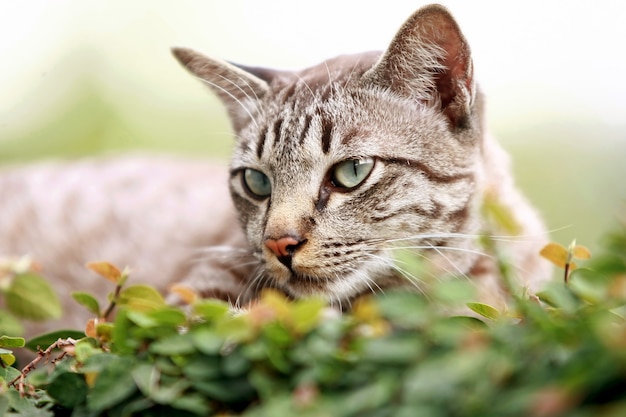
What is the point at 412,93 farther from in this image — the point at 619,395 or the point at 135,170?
the point at 135,170

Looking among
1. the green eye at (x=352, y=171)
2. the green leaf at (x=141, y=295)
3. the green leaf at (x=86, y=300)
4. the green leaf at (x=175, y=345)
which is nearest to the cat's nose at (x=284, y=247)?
the green eye at (x=352, y=171)

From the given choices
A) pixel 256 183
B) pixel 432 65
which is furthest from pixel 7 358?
pixel 432 65

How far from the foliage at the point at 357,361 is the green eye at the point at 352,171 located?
540 millimetres

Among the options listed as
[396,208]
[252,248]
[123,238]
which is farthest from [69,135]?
[396,208]

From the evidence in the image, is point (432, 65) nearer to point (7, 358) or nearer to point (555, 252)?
point (555, 252)

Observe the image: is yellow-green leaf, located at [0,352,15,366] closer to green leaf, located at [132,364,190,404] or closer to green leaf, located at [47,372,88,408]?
green leaf, located at [47,372,88,408]

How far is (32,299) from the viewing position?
1520mm

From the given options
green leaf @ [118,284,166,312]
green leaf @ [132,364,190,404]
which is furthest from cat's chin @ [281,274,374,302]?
green leaf @ [132,364,190,404]

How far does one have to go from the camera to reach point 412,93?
166cm

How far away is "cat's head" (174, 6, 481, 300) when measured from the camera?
1.50m

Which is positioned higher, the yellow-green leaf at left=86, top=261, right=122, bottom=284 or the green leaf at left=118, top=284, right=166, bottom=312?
the yellow-green leaf at left=86, top=261, right=122, bottom=284

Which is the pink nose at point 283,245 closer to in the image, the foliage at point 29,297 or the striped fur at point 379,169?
the striped fur at point 379,169

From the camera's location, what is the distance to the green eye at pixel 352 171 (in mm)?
A: 1544

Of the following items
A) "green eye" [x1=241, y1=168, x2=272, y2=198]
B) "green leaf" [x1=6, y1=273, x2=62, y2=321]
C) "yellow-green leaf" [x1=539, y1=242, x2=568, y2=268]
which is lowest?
"green leaf" [x1=6, y1=273, x2=62, y2=321]
